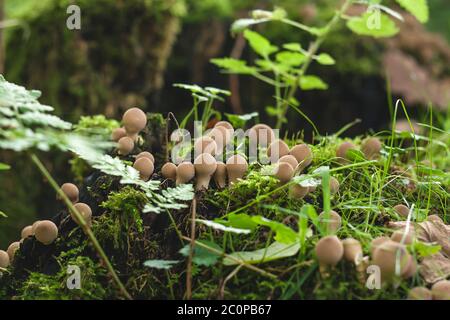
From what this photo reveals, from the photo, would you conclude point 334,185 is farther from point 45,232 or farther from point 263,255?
point 45,232

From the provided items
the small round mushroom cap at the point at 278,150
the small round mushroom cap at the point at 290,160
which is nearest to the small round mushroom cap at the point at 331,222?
the small round mushroom cap at the point at 290,160

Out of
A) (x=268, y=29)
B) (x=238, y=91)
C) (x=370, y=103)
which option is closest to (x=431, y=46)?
(x=370, y=103)

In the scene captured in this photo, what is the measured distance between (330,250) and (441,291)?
9.8 inches

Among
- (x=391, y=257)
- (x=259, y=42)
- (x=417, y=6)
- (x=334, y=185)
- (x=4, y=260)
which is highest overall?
(x=417, y=6)

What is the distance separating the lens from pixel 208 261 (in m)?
1.20

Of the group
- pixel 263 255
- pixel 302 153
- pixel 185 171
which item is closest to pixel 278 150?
pixel 302 153

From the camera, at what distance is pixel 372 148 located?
69.1 inches

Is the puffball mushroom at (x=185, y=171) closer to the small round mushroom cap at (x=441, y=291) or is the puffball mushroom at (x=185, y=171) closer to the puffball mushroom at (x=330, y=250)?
the puffball mushroom at (x=330, y=250)

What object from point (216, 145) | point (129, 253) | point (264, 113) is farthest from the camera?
point (264, 113)

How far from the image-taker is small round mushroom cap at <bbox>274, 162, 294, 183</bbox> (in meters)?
1.36

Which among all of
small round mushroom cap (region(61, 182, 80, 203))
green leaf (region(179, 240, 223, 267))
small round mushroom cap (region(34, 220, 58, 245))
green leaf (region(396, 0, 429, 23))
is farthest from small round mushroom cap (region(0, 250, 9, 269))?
green leaf (region(396, 0, 429, 23))

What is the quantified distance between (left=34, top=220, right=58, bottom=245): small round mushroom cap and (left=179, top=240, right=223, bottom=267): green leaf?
1.28 ft

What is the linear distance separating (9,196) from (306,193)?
239 centimetres
